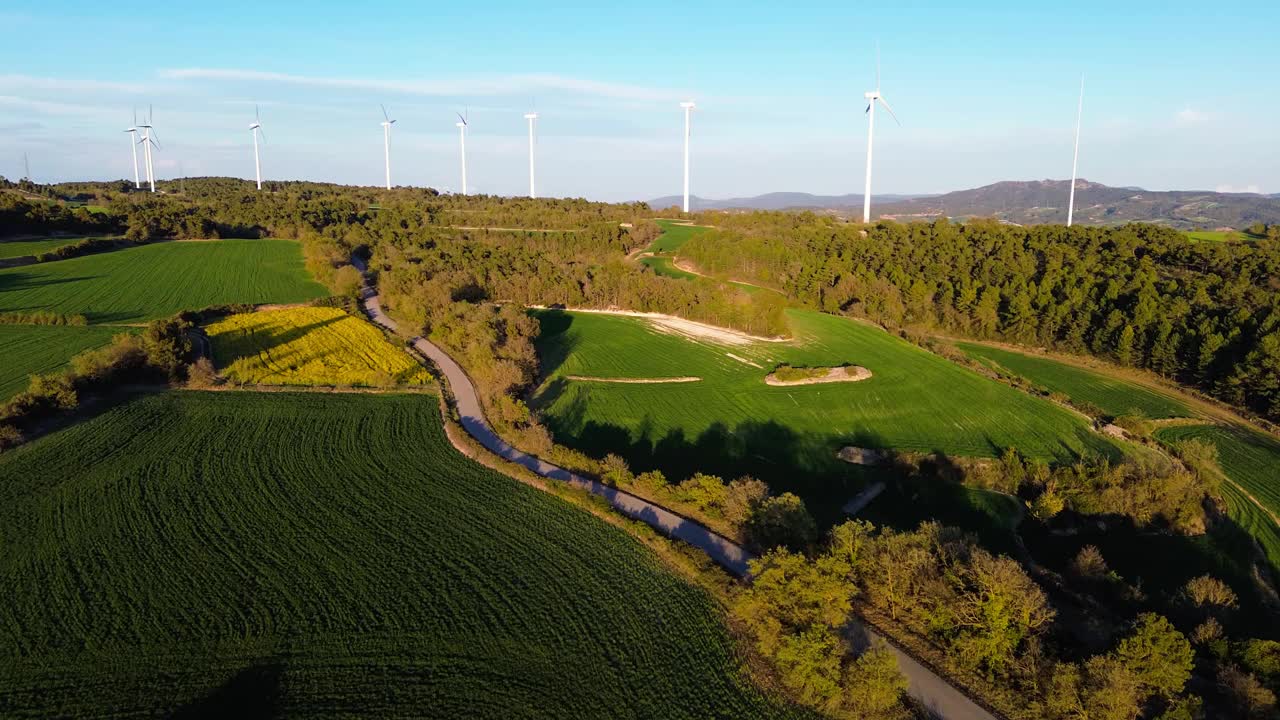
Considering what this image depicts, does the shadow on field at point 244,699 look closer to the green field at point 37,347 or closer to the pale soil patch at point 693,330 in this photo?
the green field at point 37,347

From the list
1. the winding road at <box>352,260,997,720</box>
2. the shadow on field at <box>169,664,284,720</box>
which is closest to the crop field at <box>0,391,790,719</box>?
the shadow on field at <box>169,664,284,720</box>

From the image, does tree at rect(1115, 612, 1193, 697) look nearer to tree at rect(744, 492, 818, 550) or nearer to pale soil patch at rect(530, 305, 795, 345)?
tree at rect(744, 492, 818, 550)

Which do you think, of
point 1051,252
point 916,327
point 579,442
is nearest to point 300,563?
point 579,442

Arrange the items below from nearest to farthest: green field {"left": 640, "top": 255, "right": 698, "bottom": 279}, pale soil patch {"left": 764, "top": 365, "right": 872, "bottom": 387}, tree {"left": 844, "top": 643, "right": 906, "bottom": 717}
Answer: tree {"left": 844, "top": 643, "right": 906, "bottom": 717}
pale soil patch {"left": 764, "top": 365, "right": 872, "bottom": 387}
green field {"left": 640, "top": 255, "right": 698, "bottom": 279}

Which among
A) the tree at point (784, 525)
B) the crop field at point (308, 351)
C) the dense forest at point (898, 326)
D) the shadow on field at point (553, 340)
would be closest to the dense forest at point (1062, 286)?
the dense forest at point (898, 326)

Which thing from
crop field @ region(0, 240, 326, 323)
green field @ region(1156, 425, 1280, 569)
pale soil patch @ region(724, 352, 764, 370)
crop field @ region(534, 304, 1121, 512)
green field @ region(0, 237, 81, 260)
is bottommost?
green field @ region(1156, 425, 1280, 569)

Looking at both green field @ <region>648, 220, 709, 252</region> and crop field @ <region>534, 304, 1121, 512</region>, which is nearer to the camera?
crop field @ <region>534, 304, 1121, 512</region>

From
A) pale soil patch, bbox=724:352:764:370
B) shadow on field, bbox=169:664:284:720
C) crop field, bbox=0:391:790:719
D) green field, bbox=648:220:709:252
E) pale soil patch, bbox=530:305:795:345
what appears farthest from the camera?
A: green field, bbox=648:220:709:252

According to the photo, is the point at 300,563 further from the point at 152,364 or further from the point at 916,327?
the point at 916,327
